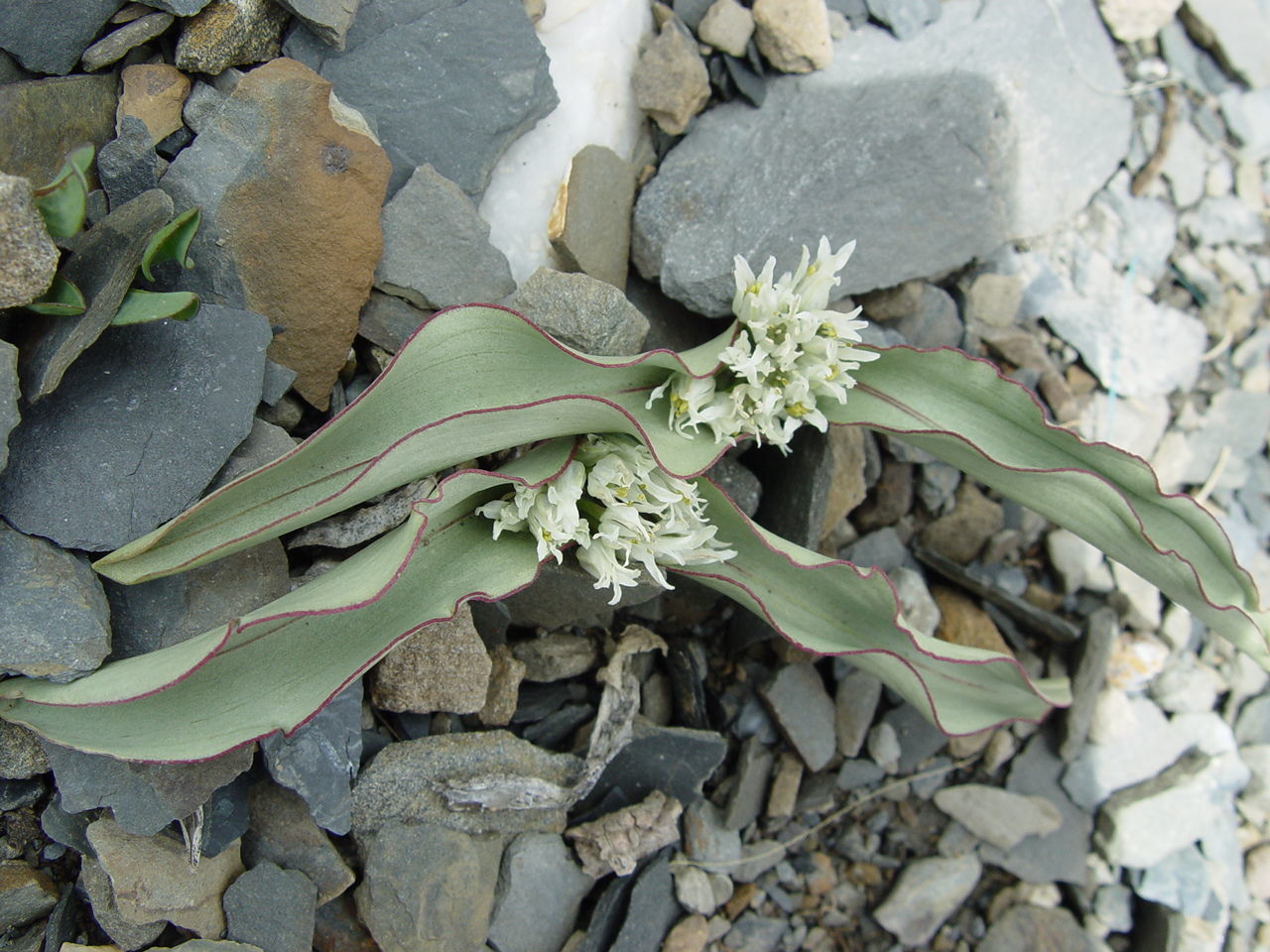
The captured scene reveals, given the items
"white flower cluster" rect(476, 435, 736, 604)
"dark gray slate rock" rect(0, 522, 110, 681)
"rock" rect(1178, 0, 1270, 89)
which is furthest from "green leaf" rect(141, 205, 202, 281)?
"rock" rect(1178, 0, 1270, 89)

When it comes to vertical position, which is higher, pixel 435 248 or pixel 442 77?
pixel 442 77

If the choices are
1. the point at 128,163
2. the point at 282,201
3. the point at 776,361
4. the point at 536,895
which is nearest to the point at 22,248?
the point at 128,163

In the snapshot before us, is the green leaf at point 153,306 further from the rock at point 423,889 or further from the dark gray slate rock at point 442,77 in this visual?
the rock at point 423,889

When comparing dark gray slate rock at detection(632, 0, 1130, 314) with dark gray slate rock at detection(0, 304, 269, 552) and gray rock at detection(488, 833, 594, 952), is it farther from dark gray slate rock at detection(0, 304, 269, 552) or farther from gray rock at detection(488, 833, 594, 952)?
gray rock at detection(488, 833, 594, 952)

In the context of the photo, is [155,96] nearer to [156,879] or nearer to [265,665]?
[265,665]

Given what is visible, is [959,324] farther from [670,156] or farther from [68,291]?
[68,291]

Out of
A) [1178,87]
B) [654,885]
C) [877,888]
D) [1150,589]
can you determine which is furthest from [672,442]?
[1178,87]

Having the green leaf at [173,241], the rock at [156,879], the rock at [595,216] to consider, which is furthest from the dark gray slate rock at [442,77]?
the rock at [156,879]
